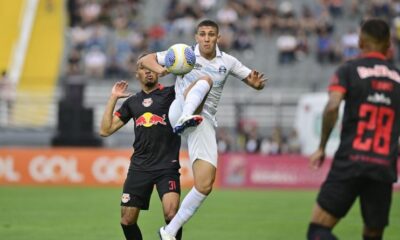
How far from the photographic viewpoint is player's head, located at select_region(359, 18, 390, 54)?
8906 mm

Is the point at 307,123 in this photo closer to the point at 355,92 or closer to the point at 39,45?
the point at 39,45

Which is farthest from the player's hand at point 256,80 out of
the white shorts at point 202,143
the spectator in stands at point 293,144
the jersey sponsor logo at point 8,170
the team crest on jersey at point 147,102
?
the spectator in stands at point 293,144

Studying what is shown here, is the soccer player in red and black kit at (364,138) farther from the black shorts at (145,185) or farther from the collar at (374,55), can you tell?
the black shorts at (145,185)

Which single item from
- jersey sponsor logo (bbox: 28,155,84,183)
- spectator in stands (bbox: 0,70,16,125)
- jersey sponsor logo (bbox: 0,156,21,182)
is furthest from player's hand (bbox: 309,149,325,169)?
spectator in stands (bbox: 0,70,16,125)

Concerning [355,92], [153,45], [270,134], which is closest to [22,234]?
[355,92]

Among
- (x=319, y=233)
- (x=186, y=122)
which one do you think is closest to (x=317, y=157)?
(x=319, y=233)

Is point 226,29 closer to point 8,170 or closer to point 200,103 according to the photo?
point 8,170

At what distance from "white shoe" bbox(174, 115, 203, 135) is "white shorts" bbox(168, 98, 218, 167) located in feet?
1.00

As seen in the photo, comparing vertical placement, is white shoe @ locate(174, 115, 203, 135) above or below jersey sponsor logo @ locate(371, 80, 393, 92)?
below

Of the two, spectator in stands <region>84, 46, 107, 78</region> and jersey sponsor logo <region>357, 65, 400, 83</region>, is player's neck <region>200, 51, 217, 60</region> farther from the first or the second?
spectator in stands <region>84, 46, 107, 78</region>

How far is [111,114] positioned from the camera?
1159cm

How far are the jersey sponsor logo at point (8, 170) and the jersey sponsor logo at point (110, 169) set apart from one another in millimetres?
1968

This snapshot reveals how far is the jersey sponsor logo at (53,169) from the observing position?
26.4m

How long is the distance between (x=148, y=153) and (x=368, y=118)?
3.33 meters
